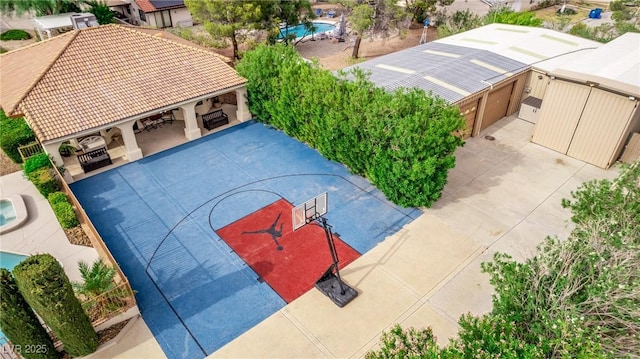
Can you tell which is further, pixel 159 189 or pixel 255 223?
pixel 159 189

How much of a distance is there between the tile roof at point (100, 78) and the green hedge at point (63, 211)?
125 inches

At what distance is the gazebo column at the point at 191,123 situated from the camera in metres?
23.8

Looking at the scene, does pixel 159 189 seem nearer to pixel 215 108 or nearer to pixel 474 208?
pixel 215 108

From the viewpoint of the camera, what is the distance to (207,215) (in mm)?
18672

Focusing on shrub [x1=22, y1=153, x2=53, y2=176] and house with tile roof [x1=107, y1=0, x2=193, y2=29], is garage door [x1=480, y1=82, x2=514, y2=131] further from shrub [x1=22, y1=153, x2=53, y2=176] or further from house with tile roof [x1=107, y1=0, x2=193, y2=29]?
house with tile roof [x1=107, y1=0, x2=193, y2=29]

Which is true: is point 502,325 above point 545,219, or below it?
above

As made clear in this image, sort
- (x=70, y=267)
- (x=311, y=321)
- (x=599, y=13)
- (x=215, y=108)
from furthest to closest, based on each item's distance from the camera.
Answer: (x=599, y=13)
(x=215, y=108)
(x=70, y=267)
(x=311, y=321)

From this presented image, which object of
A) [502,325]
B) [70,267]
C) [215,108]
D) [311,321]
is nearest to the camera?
[502,325]

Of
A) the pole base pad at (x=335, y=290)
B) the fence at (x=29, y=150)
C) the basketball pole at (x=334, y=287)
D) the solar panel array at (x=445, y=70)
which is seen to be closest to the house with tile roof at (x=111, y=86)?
the fence at (x=29, y=150)

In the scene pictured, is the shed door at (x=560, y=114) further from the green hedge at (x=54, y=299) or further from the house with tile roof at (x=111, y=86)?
the green hedge at (x=54, y=299)

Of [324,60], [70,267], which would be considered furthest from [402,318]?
[324,60]

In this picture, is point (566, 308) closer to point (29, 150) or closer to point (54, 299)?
point (54, 299)

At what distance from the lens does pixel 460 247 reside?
16.8 metres

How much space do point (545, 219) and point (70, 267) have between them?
20480 mm
